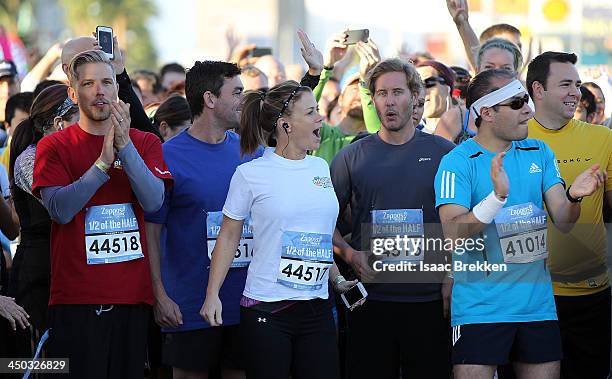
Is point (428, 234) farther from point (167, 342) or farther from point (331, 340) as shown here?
point (167, 342)

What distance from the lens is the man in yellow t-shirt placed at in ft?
25.2

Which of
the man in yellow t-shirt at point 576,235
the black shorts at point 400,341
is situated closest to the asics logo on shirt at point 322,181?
the black shorts at point 400,341

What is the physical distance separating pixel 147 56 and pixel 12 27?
32.7m

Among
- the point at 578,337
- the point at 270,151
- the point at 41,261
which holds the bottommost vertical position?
the point at 578,337

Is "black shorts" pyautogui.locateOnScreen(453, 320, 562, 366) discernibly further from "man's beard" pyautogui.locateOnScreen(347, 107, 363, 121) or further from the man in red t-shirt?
"man's beard" pyautogui.locateOnScreen(347, 107, 363, 121)

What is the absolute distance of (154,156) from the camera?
6773mm

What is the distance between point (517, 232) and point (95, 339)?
2366 millimetres

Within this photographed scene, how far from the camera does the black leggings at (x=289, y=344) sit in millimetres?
6566

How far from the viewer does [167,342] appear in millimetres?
7371

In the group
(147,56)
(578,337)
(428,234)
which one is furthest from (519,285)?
(147,56)

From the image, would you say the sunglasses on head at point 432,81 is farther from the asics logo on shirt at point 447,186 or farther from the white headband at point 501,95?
the asics logo on shirt at point 447,186

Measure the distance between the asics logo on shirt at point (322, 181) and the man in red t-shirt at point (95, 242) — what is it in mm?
854

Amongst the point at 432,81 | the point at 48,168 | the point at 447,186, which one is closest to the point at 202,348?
the point at 48,168

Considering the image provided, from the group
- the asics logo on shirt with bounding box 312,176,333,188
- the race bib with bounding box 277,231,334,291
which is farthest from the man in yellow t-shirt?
the race bib with bounding box 277,231,334,291
